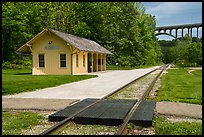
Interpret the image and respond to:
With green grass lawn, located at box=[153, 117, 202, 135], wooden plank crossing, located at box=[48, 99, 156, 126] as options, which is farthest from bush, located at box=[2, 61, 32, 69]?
green grass lawn, located at box=[153, 117, 202, 135]

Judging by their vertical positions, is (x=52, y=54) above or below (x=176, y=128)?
above

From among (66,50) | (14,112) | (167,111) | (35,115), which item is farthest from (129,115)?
(66,50)

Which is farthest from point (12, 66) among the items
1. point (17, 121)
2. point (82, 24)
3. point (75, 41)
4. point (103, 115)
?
point (103, 115)

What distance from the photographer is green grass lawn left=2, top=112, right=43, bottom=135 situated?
6.54 metres

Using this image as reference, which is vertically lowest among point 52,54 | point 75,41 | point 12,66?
point 12,66

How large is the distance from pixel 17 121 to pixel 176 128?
349 cm

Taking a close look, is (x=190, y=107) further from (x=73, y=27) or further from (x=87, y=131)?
(x=73, y=27)

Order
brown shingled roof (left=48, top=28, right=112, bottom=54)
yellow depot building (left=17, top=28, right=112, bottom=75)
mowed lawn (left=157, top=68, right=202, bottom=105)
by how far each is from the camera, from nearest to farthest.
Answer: mowed lawn (left=157, top=68, right=202, bottom=105)
brown shingled roof (left=48, top=28, right=112, bottom=54)
yellow depot building (left=17, top=28, right=112, bottom=75)

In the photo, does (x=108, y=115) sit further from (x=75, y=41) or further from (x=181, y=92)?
(x=75, y=41)

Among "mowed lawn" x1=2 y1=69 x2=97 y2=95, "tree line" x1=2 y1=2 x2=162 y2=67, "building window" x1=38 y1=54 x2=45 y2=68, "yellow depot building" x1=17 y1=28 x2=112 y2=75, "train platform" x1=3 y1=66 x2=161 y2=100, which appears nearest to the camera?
"train platform" x1=3 y1=66 x2=161 y2=100

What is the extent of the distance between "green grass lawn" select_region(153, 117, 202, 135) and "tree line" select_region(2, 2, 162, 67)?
129 feet

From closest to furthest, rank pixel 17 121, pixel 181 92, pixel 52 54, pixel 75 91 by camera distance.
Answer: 1. pixel 17 121
2. pixel 181 92
3. pixel 75 91
4. pixel 52 54

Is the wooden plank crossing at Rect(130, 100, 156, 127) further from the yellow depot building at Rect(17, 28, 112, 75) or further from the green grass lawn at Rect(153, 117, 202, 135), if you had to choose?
the yellow depot building at Rect(17, 28, 112, 75)

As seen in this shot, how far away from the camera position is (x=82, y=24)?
49.5 metres
